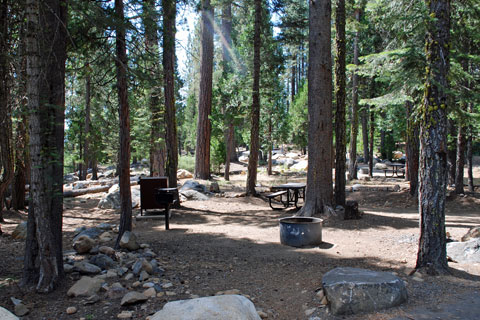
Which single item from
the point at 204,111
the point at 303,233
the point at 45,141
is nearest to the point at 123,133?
the point at 45,141

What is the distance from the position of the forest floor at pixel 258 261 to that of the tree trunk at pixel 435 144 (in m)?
0.38

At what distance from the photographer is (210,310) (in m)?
3.22

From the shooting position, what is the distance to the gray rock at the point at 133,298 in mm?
4168

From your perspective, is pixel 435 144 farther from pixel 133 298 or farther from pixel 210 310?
pixel 133 298

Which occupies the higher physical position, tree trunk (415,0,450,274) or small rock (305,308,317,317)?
tree trunk (415,0,450,274)

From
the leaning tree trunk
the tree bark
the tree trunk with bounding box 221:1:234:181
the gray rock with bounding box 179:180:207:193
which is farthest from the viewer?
the tree trunk with bounding box 221:1:234:181

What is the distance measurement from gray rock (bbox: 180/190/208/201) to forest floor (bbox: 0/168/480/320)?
1.88 metres

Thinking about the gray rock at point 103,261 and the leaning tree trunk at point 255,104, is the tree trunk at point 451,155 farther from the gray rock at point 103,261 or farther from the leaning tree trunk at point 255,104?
the gray rock at point 103,261

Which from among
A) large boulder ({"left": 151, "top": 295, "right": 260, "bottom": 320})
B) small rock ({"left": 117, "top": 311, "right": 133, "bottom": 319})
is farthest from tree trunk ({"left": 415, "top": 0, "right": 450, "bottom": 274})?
small rock ({"left": 117, "top": 311, "right": 133, "bottom": 319})

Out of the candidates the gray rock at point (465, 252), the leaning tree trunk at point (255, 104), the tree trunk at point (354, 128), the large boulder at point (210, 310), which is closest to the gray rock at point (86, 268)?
the large boulder at point (210, 310)

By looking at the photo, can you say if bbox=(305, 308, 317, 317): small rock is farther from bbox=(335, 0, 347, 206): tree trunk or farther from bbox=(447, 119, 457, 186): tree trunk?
bbox=(447, 119, 457, 186): tree trunk

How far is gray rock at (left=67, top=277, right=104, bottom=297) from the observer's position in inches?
172

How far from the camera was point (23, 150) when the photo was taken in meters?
9.41

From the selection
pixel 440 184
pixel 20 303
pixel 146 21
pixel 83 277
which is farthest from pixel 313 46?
pixel 20 303
